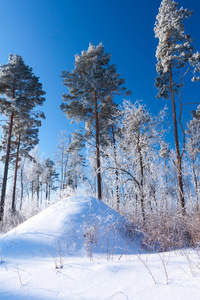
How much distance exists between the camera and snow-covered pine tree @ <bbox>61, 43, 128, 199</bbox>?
11.2 metres

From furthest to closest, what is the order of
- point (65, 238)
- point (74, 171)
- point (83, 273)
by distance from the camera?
point (74, 171) → point (65, 238) → point (83, 273)

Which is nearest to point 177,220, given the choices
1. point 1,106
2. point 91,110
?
point 91,110

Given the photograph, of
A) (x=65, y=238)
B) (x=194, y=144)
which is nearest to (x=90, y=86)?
(x=65, y=238)

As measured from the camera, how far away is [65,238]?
3.24m

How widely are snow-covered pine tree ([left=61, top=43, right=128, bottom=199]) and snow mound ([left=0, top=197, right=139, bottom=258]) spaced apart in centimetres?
770

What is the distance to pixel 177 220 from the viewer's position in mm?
→ 4289

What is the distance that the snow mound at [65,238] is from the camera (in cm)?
295

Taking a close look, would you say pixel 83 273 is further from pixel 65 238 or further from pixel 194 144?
pixel 194 144

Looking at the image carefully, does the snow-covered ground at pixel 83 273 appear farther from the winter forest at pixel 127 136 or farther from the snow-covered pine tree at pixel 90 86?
Result: the snow-covered pine tree at pixel 90 86

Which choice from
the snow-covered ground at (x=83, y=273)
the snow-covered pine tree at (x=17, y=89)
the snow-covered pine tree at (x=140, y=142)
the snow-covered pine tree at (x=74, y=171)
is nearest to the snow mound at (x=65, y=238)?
the snow-covered ground at (x=83, y=273)

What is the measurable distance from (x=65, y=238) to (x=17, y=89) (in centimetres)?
1249

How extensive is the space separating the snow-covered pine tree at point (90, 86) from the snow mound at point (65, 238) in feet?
25.2

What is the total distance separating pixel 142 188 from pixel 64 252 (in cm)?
523

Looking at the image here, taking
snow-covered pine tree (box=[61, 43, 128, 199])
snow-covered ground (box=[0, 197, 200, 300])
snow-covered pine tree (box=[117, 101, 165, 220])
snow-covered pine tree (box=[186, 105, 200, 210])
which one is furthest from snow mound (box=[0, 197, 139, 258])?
snow-covered pine tree (box=[186, 105, 200, 210])
